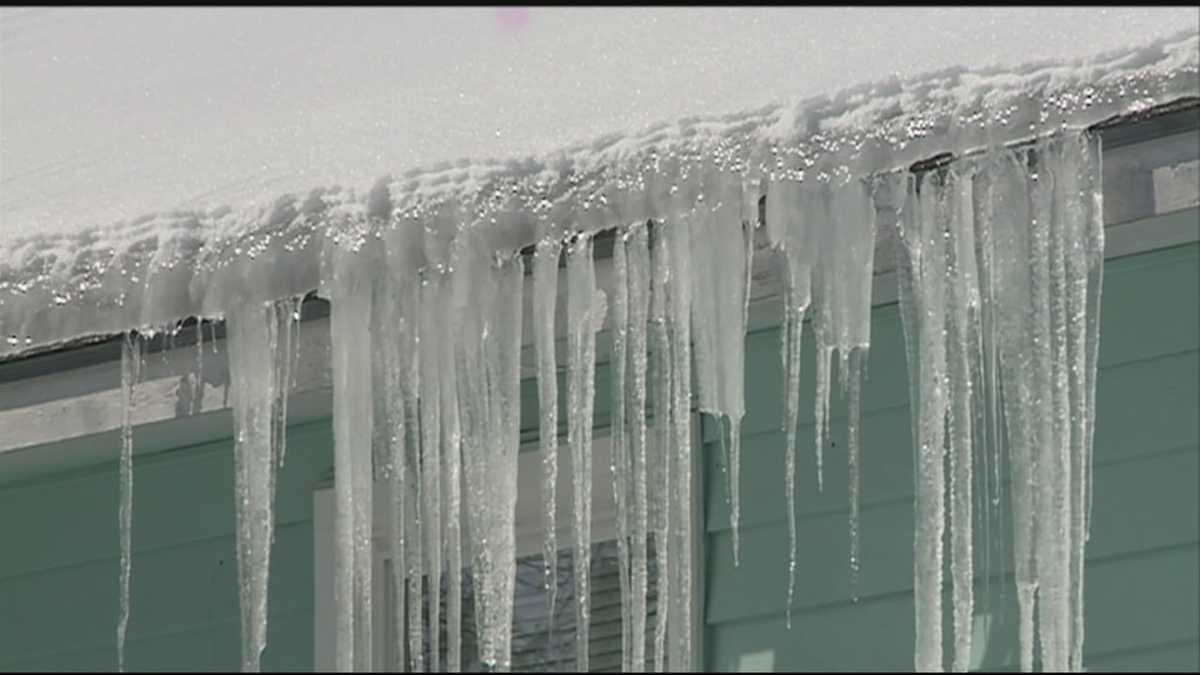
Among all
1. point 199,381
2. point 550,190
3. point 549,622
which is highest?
point 550,190

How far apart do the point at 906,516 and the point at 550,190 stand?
116 cm

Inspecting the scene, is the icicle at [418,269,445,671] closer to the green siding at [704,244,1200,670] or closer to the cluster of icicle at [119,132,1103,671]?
the cluster of icicle at [119,132,1103,671]

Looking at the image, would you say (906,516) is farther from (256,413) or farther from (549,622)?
(256,413)

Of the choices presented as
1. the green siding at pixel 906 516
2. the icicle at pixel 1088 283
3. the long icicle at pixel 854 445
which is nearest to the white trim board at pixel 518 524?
the green siding at pixel 906 516

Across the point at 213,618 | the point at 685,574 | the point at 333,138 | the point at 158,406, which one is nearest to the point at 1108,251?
the point at 685,574

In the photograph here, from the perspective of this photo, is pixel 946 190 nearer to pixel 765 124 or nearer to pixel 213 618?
pixel 765 124

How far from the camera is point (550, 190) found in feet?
13.4

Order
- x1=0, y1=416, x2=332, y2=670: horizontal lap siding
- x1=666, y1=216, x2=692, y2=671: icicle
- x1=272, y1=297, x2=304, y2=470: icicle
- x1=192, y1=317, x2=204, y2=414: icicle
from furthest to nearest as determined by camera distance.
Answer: x1=0, y1=416, x2=332, y2=670: horizontal lap siding, x1=192, y1=317, x2=204, y2=414: icicle, x1=272, y1=297, x2=304, y2=470: icicle, x1=666, y1=216, x2=692, y2=671: icicle

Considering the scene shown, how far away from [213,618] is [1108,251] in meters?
2.12

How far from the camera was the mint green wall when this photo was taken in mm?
4738

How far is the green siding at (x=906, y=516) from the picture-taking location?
15.5ft

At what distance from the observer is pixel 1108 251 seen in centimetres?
421

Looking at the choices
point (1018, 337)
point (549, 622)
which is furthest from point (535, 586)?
point (1018, 337)

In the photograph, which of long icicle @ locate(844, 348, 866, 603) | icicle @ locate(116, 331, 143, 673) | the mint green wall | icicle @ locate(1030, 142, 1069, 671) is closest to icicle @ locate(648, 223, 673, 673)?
long icicle @ locate(844, 348, 866, 603)
